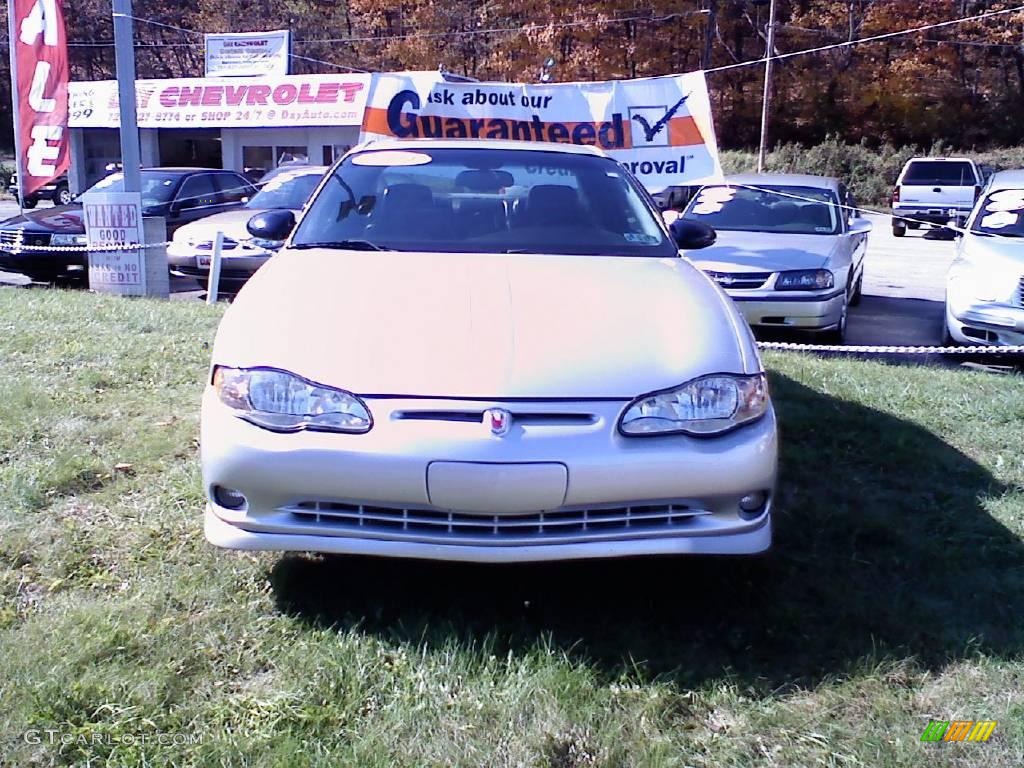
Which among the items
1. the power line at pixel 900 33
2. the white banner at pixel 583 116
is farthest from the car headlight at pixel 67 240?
the power line at pixel 900 33

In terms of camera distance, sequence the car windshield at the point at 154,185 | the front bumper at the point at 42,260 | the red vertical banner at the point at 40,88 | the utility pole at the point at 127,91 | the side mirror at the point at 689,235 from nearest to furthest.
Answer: the side mirror at the point at 689,235, the utility pole at the point at 127,91, the front bumper at the point at 42,260, the red vertical banner at the point at 40,88, the car windshield at the point at 154,185

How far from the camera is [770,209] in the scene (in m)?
9.91

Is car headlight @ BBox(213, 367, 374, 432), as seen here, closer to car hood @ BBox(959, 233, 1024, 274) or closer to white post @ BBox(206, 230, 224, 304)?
car hood @ BBox(959, 233, 1024, 274)

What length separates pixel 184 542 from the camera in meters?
3.76

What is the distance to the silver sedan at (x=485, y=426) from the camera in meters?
2.97

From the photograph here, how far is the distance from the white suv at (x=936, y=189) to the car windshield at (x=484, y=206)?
19.4 metres

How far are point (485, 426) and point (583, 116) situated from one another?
8.38 metres

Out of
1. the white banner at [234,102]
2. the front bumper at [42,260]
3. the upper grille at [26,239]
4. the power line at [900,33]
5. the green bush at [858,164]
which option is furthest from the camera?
the power line at [900,33]

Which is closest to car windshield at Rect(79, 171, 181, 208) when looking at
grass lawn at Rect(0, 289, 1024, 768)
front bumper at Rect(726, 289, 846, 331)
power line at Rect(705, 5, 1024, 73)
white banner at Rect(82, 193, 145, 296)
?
white banner at Rect(82, 193, 145, 296)

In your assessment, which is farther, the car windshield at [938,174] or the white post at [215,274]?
the car windshield at [938,174]

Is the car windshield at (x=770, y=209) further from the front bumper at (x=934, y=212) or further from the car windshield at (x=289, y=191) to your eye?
the front bumper at (x=934, y=212)

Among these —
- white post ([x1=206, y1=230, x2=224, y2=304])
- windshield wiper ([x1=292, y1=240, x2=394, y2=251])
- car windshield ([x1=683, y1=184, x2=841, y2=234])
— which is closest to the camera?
windshield wiper ([x1=292, y1=240, x2=394, y2=251])

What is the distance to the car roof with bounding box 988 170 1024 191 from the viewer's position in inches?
350

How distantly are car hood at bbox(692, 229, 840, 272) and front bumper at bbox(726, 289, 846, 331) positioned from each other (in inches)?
9.4
